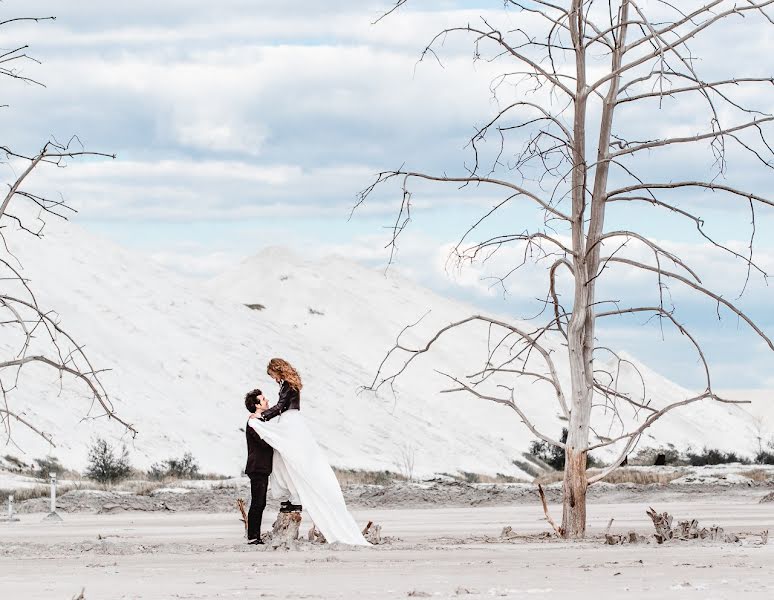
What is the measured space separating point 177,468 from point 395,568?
118ft

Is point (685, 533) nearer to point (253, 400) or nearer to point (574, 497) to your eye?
point (574, 497)

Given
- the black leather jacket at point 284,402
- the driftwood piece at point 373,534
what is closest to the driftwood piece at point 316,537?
the driftwood piece at point 373,534

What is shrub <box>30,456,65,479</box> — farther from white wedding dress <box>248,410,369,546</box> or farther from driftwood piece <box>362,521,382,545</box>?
white wedding dress <box>248,410,369,546</box>

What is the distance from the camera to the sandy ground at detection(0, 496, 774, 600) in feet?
36.2

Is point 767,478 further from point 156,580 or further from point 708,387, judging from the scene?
point 156,580

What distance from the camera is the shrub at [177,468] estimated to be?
147 feet

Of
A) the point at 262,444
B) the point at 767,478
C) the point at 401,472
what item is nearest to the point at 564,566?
the point at 262,444

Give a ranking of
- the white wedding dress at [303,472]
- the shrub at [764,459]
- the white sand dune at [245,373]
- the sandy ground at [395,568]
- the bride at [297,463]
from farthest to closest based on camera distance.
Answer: the white sand dune at [245,373] < the shrub at [764,459] < the white wedding dress at [303,472] < the bride at [297,463] < the sandy ground at [395,568]

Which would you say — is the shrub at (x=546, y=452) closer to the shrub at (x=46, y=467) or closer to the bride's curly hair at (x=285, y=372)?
the shrub at (x=46, y=467)

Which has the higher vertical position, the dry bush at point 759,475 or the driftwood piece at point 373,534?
the dry bush at point 759,475

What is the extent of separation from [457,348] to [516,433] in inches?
552

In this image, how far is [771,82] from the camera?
52.2 ft

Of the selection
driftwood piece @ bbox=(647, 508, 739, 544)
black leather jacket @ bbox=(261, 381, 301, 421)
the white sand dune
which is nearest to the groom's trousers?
black leather jacket @ bbox=(261, 381, 301, 421)

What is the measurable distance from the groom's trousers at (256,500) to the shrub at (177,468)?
28281 mm
